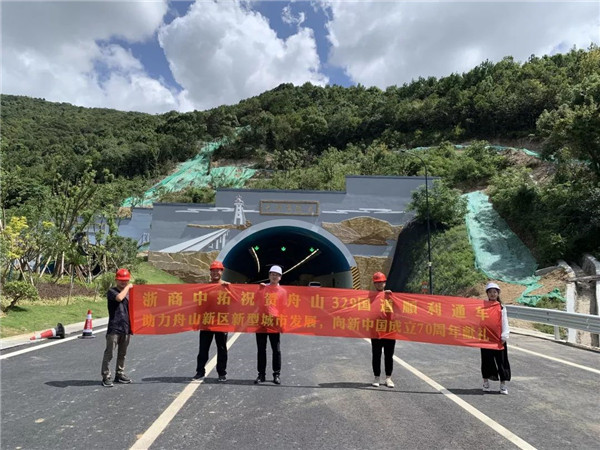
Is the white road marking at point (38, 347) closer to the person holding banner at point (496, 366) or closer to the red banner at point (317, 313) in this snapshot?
the red banner at point (317, 313)

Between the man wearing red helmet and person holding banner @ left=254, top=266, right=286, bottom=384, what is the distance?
1.93 m

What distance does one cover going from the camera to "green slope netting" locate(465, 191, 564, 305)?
2189 cm

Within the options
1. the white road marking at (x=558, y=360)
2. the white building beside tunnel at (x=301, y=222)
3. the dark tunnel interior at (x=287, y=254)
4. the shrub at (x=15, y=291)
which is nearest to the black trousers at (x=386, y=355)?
the white road marking at (x=558, y=360)

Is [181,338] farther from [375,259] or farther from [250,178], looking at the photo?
[250,178]

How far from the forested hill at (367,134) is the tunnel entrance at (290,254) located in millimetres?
8495

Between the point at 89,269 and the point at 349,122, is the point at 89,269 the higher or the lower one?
the lower one

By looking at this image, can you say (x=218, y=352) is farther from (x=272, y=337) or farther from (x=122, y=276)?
(x=122, y=276)

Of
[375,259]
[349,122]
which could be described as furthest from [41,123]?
[375,259]

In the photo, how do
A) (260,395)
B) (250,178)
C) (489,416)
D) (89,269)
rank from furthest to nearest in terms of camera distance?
(250,178)
(89,269)
(260,395)
(489,416)

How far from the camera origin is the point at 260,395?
6016 millimetres

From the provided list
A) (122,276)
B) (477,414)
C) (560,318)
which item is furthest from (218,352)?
(560,318)

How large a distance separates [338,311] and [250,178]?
55.6m

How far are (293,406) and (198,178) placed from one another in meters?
60.5

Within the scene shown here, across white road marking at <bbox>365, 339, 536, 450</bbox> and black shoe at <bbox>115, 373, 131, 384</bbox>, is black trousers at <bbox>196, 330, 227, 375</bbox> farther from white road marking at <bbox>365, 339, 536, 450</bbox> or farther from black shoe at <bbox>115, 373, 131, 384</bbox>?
white road marking at <bbox>365, 339, 536, 450</bbox>
